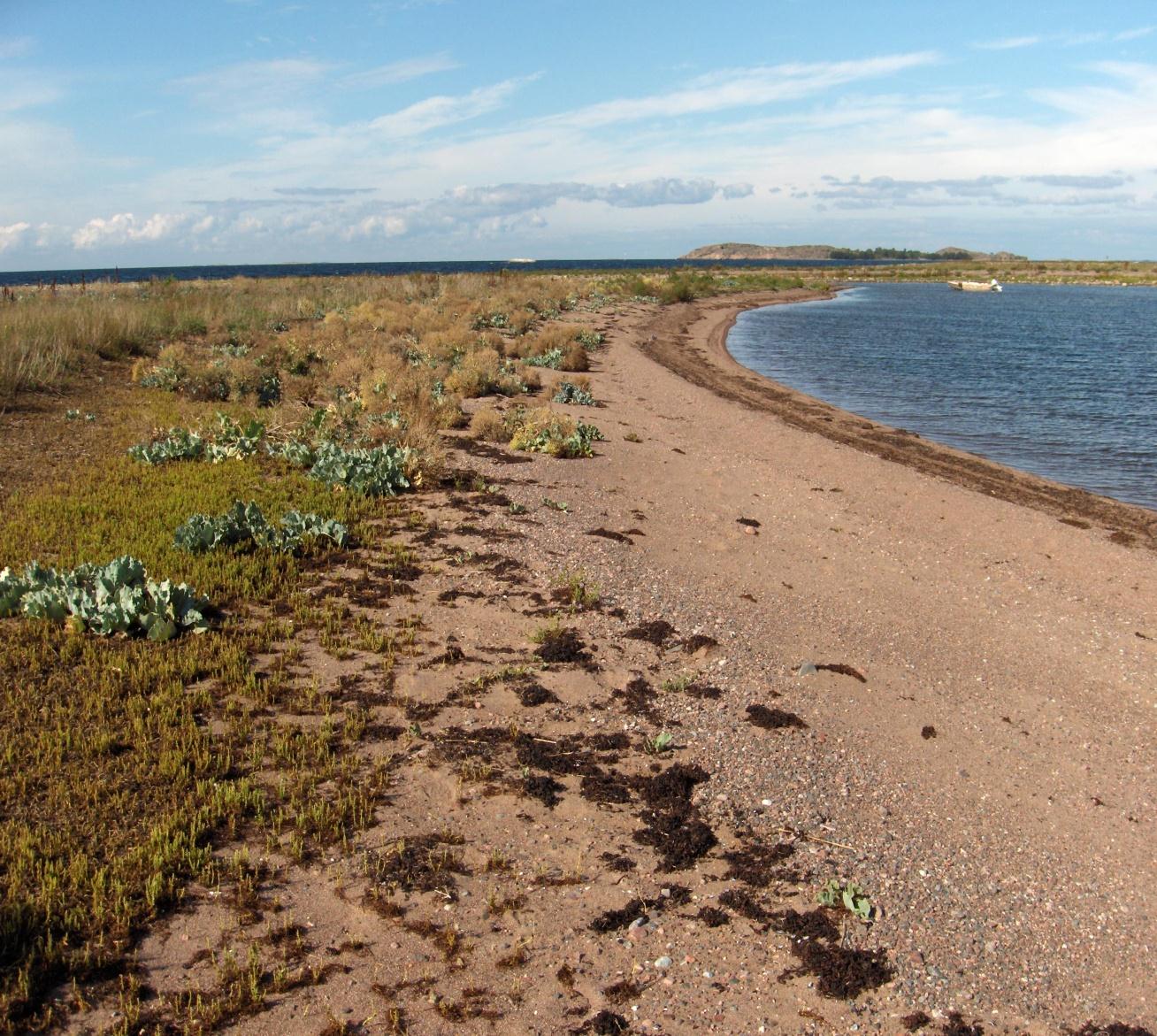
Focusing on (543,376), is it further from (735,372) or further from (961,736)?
(961,736)

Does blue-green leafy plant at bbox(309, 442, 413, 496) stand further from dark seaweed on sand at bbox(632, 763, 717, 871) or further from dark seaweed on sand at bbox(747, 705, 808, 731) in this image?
dark seaweed on sand at bbox(632, 763, 717, 871)

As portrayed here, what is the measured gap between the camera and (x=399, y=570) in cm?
802

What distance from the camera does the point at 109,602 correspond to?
643 cm

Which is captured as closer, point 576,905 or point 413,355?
point 576,905

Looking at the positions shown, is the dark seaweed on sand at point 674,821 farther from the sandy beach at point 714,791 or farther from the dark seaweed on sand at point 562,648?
the dark seaweed on sand at point 562,648

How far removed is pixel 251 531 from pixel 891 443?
12.2 m

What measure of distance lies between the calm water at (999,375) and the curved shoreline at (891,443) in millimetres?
721

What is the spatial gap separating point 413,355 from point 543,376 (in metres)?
2.95

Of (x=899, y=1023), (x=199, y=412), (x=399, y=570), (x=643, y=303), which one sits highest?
(x=643, y=303)

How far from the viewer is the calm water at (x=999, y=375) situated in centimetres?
1639

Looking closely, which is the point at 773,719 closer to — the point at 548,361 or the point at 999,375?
the point at 548,361

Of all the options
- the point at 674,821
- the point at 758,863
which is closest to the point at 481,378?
the point at 674,821

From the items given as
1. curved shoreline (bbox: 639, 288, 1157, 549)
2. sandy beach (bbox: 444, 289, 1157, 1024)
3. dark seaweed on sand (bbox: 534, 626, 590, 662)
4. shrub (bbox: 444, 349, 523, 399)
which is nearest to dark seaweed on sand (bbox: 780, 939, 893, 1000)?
sandy beach (bbox: 444, 289, 1157, 1024)

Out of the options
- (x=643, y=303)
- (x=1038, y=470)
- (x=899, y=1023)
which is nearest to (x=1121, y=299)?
(x=643, y=303)
